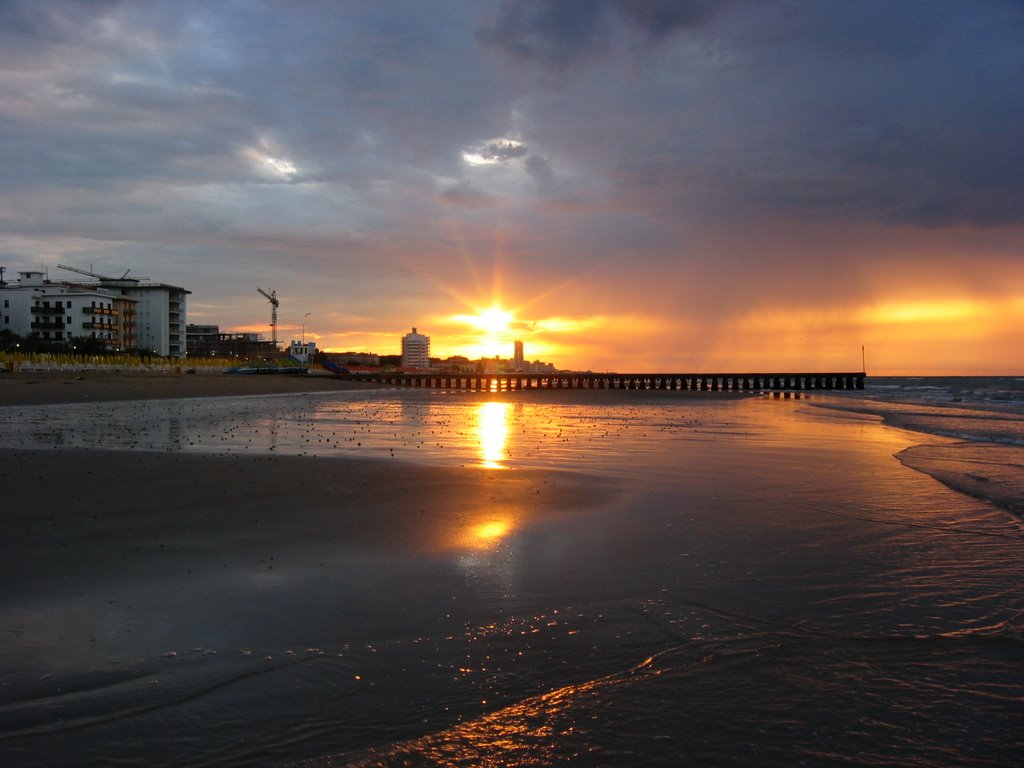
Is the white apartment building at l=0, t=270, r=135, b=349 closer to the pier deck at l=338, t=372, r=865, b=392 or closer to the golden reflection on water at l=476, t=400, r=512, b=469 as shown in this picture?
the pier deck at l=338, t=372, r=865, b=392

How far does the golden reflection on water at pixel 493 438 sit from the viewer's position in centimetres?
1451

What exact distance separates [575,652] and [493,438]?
15.0 m

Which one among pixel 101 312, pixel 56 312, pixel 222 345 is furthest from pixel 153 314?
pixel 222 345

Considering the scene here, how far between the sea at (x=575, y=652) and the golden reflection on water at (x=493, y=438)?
5354mm

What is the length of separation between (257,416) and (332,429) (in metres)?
6.71

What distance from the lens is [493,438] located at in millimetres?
19594

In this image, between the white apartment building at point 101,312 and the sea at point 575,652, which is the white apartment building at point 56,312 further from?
the sea at point 575,652

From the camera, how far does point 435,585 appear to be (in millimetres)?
6012

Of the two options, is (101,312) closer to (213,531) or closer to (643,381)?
(643,381)

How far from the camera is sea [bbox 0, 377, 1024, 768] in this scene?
3.56 m

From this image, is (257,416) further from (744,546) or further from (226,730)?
(226,730)

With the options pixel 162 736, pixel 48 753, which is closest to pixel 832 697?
pixel 162 736

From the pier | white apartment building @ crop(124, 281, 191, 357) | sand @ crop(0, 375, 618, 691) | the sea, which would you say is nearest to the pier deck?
the pier

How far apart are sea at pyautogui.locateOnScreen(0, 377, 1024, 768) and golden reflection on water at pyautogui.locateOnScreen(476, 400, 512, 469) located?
17.6 ft
